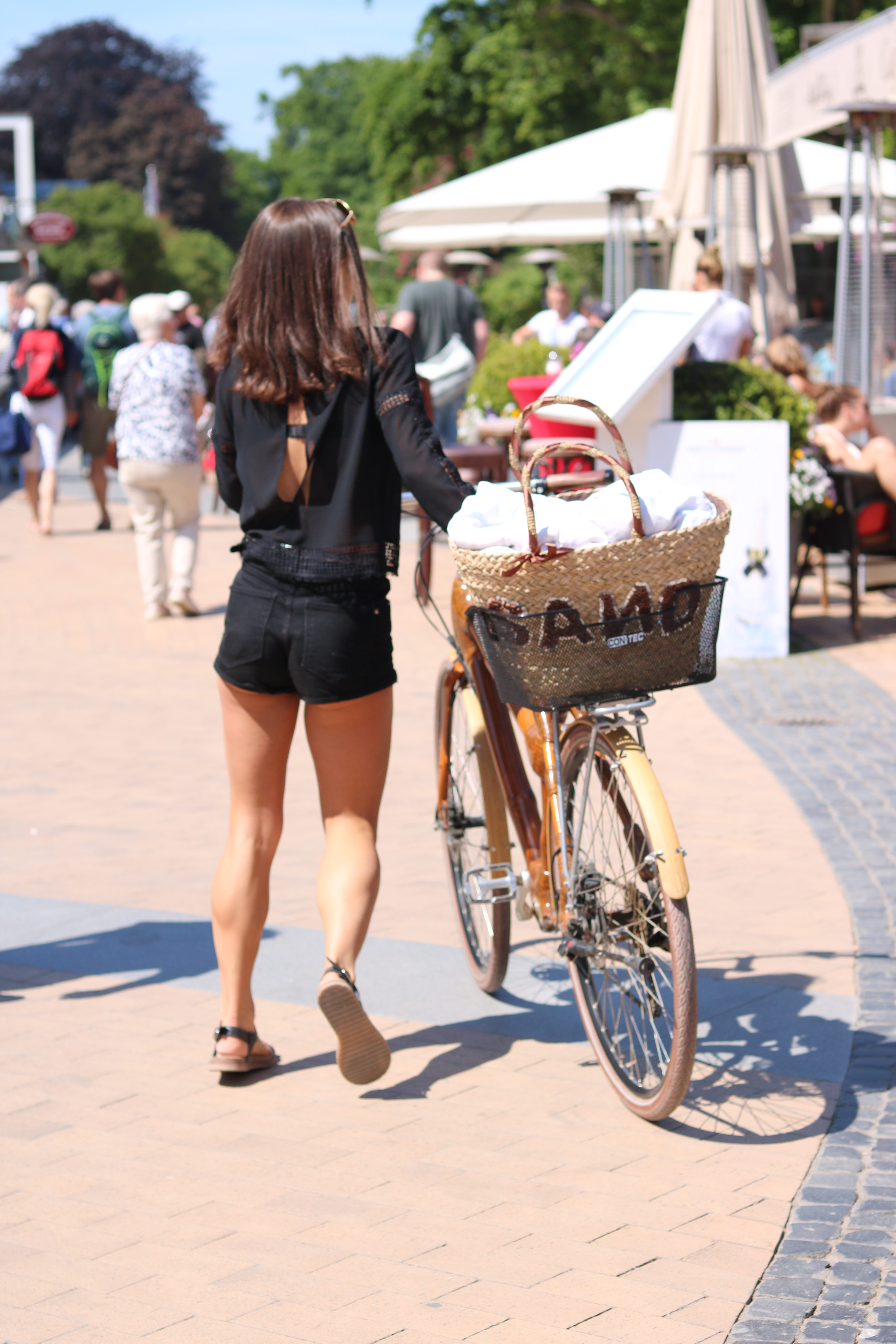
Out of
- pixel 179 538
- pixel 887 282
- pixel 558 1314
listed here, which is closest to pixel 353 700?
pixel 558 1314

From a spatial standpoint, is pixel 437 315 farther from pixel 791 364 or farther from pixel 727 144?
pixel 791 364

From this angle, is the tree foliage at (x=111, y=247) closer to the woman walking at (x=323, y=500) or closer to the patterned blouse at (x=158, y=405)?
the patterned blouse at (x=158, y=405)

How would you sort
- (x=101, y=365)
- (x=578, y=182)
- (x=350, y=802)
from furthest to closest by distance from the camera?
(x=578, y=182) → (x=101, y=365) → (x=350, y=802)

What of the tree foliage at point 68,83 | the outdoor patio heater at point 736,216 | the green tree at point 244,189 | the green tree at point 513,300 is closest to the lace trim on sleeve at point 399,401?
the outdoor patio heater at point 736,216

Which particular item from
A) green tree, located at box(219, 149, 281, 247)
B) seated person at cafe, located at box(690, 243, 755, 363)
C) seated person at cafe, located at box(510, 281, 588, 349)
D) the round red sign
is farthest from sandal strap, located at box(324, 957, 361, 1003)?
green tree, located at box(219, 149, 281, 247)

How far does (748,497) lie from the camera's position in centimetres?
918

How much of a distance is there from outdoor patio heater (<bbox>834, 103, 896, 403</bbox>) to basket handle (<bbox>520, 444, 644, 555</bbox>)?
8.99 m

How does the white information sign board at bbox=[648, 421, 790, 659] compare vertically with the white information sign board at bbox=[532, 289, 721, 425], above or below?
below

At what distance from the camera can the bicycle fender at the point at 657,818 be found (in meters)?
3.36

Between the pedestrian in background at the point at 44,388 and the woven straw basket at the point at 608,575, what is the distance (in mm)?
11642

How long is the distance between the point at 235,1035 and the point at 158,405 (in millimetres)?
6881

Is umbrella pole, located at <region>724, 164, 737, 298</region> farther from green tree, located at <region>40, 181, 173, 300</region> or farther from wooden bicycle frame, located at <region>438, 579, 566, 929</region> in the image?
green tree, located at <region>40, 181, 173, 300</region>

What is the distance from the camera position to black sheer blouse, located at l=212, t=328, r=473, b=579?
3.63m

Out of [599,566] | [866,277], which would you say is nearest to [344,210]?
[599,566]
